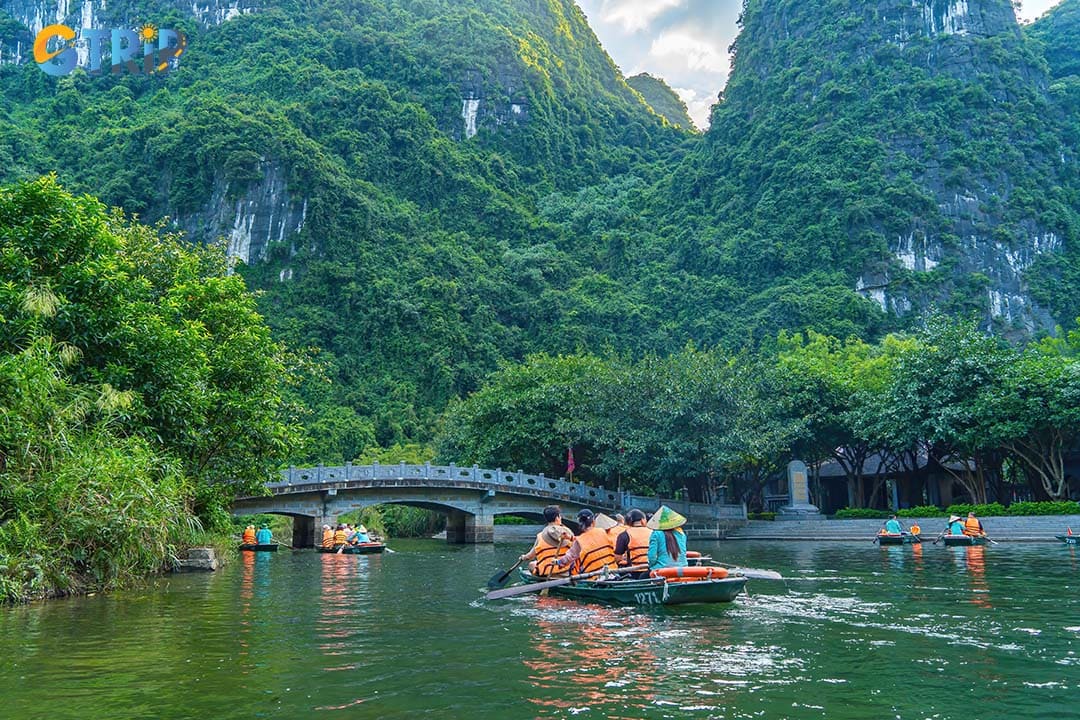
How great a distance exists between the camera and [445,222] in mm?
102750

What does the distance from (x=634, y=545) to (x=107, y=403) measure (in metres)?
9.96

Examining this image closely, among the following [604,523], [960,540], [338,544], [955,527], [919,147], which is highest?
[919,147]

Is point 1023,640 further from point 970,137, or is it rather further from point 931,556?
point 970,137

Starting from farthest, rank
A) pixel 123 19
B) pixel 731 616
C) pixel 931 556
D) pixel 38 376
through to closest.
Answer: pixel 123 19
pixel 931 556
pixel 38 376
pixel 731 616

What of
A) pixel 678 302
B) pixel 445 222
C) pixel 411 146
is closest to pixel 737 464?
pixel 678 302

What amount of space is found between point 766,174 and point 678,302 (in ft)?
64.2

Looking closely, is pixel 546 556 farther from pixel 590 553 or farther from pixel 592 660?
pixel 592 660

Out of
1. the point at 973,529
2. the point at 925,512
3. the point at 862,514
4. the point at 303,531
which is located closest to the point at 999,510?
the point at 925,512

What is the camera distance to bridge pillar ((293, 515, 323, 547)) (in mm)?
37631

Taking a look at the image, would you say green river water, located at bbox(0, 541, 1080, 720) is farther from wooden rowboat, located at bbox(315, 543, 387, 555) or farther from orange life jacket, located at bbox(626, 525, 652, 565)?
wooden rowboat, located at bbox(315, 543, 387, 555)

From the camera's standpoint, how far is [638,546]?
13.4 meters

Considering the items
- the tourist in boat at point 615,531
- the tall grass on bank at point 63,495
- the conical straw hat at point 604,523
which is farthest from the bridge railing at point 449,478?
the tourist in boat at point 615,531

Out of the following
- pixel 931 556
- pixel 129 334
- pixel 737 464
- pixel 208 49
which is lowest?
pixel 931 556

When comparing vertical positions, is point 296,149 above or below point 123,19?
below
